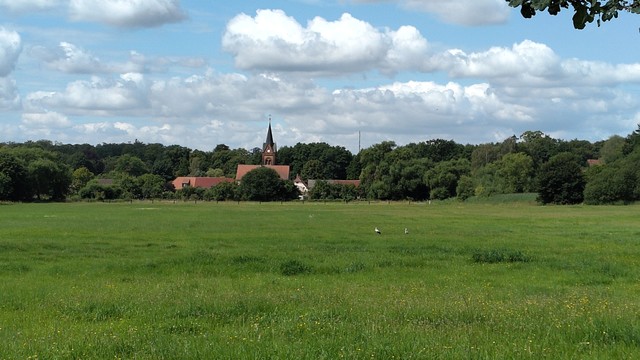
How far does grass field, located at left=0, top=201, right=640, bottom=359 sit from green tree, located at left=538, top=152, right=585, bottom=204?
Result: 84.8 m

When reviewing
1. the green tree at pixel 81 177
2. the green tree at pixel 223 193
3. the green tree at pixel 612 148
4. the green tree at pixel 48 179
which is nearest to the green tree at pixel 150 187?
the green tree at pixel 223 193

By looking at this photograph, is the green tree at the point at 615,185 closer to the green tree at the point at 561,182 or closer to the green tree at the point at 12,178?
the green tree at the point at 561,182

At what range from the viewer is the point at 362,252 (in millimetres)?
25953

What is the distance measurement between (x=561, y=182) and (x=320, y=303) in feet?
340

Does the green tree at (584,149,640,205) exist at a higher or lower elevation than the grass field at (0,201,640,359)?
higher

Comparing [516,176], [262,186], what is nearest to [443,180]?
[516,176]

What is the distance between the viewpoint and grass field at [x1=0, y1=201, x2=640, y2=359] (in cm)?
867

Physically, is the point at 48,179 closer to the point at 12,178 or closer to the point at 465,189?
the point at 12,178

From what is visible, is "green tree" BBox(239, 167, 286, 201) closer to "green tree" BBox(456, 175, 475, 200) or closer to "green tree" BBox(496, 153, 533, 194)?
"green tree" BBox(456, 175, 475, 200)

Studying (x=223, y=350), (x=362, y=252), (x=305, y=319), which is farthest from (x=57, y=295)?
(x=362, y=252)

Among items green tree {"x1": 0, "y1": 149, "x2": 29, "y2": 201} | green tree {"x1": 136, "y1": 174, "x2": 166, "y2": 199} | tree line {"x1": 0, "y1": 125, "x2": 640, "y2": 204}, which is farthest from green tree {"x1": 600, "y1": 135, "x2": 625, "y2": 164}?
green tree {"x1": 0, "y1": 149, "x2": 29, "y2": 201}

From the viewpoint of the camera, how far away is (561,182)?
10875 cm

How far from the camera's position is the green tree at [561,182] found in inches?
4254

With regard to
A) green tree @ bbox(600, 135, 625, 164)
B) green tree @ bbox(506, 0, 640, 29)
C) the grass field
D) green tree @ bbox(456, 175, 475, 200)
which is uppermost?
green tree @ bbox(600, 135, 625, 164)
